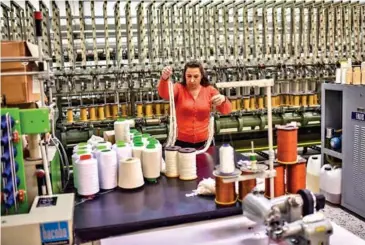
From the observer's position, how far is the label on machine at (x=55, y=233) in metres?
1.40

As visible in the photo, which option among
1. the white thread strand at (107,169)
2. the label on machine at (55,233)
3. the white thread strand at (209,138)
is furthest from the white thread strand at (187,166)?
the label on machine at (55,233)

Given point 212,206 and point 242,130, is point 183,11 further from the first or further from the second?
point 212,206

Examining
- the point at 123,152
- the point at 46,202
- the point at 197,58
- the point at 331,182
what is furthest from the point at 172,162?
the point at 197,58

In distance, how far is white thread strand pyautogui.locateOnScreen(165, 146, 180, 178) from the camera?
7.11 feet

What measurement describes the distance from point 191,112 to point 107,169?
3.93 ft

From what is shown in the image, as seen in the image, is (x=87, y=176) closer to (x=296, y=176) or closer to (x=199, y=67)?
(x=296, y=176)

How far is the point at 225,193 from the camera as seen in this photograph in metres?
1.73

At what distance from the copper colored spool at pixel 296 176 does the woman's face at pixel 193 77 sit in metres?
1.42

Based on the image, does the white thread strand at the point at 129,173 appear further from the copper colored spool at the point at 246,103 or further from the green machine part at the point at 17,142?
the copper colored spool at the point at 246,103

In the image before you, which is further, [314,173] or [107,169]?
[314,173]

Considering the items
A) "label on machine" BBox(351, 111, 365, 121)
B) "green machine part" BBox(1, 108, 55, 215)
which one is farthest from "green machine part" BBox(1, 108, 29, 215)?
"label on machine" BBox(351, 111, 365, 121)

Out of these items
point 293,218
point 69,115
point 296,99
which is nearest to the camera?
point 293,218

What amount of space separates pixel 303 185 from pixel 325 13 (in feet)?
14.3

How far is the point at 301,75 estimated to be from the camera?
17.2 feet
